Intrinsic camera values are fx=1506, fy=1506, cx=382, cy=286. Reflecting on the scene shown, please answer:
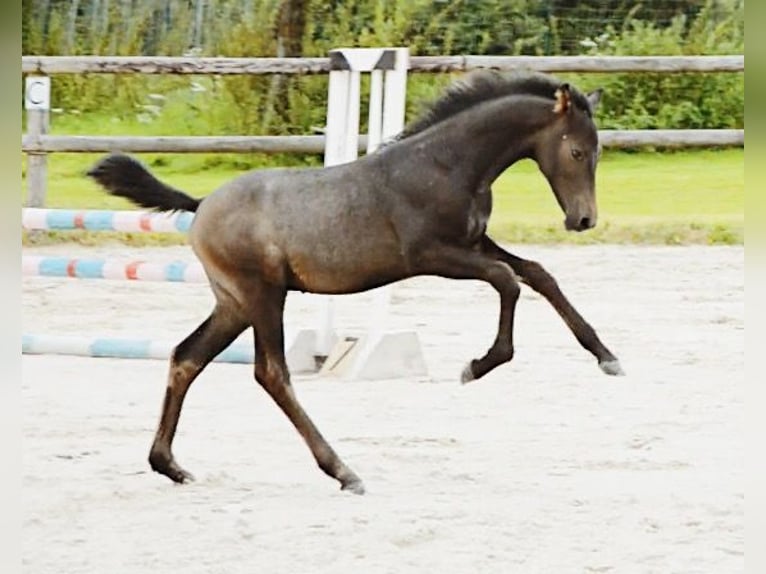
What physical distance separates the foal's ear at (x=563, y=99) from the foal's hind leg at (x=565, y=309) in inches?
14.3

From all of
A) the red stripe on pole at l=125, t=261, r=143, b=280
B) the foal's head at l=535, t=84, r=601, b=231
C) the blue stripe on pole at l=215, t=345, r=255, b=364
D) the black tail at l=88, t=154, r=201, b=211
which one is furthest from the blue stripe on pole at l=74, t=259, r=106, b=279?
the foal's head at l=535, t=84, r=601, b=231

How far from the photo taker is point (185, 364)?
12.8 ft

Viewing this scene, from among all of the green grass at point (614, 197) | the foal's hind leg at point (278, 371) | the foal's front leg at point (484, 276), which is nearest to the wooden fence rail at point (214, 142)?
the green grass at point (614, 197)

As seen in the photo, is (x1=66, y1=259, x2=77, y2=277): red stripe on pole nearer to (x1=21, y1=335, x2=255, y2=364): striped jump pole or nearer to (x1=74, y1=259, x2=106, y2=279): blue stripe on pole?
(x1=74, y1=259, x2=106, y2=279): blue stripe on pole

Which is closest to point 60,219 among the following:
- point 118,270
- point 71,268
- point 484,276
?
point 71,268

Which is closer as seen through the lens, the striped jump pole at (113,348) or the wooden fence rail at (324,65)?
the striped jump pole at (113,348)

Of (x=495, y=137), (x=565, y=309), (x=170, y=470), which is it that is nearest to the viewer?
(x=565, y=309)

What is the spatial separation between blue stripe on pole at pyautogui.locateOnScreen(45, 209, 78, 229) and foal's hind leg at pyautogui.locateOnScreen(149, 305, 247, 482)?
6.77 ft

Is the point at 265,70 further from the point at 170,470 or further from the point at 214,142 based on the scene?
the point at 170,470

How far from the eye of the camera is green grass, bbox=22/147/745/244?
8.73 meters

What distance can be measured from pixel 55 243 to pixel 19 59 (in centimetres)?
723

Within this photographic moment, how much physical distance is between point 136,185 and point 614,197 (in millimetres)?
6269

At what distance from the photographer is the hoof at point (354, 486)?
12.5 ft

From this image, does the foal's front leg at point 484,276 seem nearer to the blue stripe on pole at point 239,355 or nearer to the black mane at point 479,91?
the black mane at point 479,91
